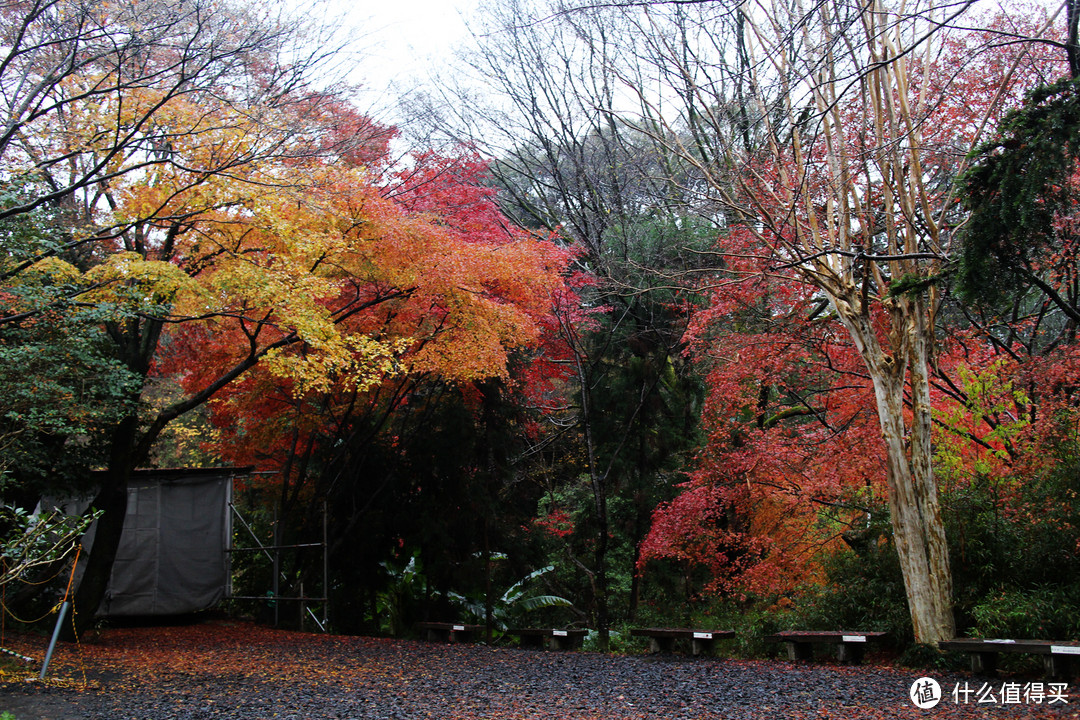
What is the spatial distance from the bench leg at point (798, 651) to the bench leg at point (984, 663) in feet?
5.82

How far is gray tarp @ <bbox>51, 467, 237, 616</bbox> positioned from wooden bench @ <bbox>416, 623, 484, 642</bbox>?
14.6ft

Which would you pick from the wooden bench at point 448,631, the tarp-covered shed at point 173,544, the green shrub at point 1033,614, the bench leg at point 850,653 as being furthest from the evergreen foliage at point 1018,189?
the tarp-covered shed at point 173,544

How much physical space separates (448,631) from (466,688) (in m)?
4.73

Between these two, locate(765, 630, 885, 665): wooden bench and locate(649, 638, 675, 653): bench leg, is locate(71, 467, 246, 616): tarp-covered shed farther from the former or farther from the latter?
locate(765, 630, 885, 665): wooden bench

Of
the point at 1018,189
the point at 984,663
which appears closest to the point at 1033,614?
the point at 984,663

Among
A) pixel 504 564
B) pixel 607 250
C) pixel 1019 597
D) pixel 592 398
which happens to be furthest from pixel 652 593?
pixel 1019 597

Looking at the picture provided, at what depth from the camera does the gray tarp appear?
12312 millimetres

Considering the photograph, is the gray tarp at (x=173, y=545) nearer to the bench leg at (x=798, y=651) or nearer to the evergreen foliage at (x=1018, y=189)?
the bench leg at (x=798, y=651)

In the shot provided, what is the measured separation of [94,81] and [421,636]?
903 centimetres

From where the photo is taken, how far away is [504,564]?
13.2m

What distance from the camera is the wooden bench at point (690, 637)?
8.14m

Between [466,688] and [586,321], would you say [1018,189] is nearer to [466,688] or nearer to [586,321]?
[466,688]
